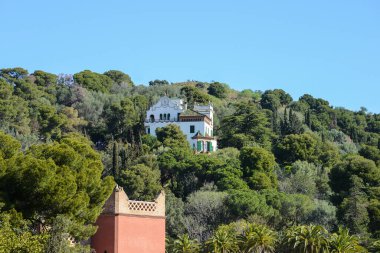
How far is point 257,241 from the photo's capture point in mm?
44250

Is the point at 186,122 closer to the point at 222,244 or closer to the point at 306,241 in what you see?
the point at 222,244

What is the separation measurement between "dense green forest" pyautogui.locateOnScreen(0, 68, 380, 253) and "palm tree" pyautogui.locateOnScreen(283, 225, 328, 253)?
58 millimetres

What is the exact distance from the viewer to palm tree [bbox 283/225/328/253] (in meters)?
43.0

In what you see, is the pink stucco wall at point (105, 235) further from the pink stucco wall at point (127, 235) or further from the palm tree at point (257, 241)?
the palm tree at point (257, 241)

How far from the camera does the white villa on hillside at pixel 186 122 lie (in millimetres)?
86375

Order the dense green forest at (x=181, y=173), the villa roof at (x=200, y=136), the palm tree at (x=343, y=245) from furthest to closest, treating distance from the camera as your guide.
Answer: the villa roof at (x=200, y=136) < the palm tree at (x=343, y=245) < the dense green forest at (x=181, y=173)

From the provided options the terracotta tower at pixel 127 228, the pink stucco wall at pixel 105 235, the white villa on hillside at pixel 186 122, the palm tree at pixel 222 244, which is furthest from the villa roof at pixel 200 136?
the pink stucco wall at pixel 105 235

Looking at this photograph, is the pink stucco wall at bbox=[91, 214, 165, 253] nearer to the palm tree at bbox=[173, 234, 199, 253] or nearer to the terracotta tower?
the terracotta tower

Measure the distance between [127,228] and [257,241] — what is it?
581 inches

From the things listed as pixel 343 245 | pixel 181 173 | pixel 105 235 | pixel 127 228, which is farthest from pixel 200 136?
pixel 105 235

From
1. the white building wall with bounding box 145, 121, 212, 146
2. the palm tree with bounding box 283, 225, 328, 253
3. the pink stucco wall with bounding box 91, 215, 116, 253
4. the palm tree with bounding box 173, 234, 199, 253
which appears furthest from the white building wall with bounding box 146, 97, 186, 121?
the pink stucco wall with bounding box 91, 215, 116, 253

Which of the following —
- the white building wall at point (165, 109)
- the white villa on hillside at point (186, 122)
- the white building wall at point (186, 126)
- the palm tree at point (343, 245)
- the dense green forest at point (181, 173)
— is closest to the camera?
the dense green forest at point (181, 173)

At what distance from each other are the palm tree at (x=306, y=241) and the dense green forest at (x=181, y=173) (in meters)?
0.06

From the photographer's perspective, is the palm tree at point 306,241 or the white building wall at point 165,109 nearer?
the palm tree at point 306,241
